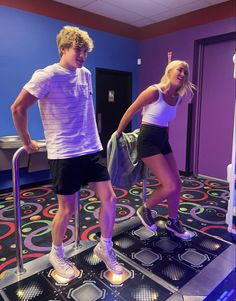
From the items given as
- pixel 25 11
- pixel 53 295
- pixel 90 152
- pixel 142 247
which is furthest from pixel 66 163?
pixel 25 11

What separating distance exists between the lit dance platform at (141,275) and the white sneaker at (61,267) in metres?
0.04

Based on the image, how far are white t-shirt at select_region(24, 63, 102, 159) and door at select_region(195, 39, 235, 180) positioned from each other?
3066 millimetres

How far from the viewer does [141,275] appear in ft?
5.89

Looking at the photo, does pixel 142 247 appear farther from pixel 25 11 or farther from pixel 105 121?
pixel 25 11

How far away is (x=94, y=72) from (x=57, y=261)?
336 centimetres

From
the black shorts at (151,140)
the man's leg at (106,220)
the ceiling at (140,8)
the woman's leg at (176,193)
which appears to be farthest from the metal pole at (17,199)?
the ceiling at (140,8)

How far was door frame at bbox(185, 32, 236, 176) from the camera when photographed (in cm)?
A: 419

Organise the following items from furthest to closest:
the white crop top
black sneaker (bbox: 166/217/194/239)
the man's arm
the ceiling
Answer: the ceiling < black sneaker (bbox: 166/217/194/239) < the white crop top < the man's arm

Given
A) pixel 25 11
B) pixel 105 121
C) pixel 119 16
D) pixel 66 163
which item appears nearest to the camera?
pixel 66 163

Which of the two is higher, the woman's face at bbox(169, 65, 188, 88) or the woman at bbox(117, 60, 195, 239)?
the woman's face at bbox(169, 65, 188, 88)

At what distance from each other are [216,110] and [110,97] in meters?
1.87

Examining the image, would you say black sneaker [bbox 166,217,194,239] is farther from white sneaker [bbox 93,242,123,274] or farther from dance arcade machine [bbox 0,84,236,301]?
white sneaker [bbox 93,242,123,274]

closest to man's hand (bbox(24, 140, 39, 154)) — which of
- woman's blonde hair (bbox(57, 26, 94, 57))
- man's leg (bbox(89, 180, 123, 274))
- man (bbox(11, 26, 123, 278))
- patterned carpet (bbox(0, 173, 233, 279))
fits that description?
man (bbox(11, 26, 123, 278))

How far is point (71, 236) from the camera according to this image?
98.6 inches
